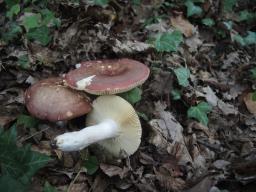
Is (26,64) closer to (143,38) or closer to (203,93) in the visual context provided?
(143,38)

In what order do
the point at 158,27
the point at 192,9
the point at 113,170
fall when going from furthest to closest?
1. the point at 192,9
2. the point at 158,27
3. the point at 113,170

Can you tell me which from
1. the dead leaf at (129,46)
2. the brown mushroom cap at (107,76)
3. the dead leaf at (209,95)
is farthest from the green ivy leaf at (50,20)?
the dead leaf at (209,95)

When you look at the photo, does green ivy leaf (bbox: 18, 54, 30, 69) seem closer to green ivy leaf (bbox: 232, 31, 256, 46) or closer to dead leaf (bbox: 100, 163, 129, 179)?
dead leaf (bbox: 100, 163, 129, 179)

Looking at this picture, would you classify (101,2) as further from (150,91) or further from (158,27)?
(150,91)

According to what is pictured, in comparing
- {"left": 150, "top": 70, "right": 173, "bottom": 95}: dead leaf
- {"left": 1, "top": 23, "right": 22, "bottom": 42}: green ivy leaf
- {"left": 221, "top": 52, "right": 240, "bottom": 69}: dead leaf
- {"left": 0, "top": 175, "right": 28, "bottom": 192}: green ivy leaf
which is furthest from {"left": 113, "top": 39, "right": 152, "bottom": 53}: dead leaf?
{"left": 0, "top": 175, "right": 28, "bottom": 192}: green ivy leaf

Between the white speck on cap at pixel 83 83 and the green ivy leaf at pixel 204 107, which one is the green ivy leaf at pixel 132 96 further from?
the green ivy leaf at pixel 204 107

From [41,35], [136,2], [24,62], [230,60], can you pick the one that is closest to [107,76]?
[24,62]
